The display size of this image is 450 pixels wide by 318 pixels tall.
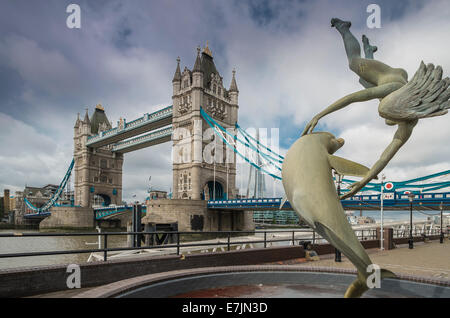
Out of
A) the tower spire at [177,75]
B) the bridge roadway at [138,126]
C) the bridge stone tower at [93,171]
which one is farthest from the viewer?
the bridge stone tower at [93,171]

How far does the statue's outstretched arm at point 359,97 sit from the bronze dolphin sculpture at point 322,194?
0.28 metres

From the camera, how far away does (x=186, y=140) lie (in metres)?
46.2

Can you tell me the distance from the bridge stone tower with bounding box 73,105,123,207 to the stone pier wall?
37.0ft

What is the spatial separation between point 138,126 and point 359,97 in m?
53.1

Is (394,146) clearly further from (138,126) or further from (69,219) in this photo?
(69,219)

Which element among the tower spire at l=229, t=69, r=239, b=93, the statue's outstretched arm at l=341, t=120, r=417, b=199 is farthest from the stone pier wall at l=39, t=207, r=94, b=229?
the statue's outstretched arm at l=341, t=120, r=417, b=199

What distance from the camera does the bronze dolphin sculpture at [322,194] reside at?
3.72 metres

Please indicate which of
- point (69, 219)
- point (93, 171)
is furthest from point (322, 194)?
point (93, 171)

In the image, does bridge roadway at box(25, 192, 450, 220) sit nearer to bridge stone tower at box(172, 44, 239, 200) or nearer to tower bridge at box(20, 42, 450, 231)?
tower bridge at box(20, 42, 450, 231)

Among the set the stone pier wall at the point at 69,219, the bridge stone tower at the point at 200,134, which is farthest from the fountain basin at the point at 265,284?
the stone pier wall at the point at 69,219

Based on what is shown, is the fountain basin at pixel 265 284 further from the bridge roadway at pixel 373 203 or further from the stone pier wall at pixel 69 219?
the stone pier wall at pixel 69 219
